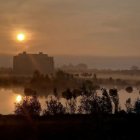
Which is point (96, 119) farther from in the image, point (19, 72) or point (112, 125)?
point (19, 72)

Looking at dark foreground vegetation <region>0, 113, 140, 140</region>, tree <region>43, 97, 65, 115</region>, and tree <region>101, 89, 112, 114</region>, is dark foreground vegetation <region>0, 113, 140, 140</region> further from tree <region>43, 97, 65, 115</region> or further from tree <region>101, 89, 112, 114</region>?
tree <region>43, 97, 65, 115</region>

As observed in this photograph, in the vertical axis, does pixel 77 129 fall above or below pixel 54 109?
below

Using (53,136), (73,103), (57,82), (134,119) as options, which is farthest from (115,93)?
(57,82)

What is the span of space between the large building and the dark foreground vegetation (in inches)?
5145

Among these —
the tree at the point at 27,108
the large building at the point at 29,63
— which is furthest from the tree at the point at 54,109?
the large building at the point at 29,63

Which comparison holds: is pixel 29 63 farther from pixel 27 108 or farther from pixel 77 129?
pixel 77 129

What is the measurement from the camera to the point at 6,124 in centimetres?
2269

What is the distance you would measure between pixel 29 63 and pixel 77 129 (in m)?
137

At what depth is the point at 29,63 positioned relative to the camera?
516 ft

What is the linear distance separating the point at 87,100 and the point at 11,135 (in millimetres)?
11293

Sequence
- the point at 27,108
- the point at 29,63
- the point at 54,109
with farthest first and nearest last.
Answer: the point at 29,63 < the point at 27,108 < the point at 54,109

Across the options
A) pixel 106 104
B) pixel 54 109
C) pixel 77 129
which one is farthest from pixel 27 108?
pixel 77 129

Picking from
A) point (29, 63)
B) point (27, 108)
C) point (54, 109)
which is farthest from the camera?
point (29, 63)

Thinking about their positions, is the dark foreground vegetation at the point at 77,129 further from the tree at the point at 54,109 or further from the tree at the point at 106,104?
the tree at the point at 54,109
